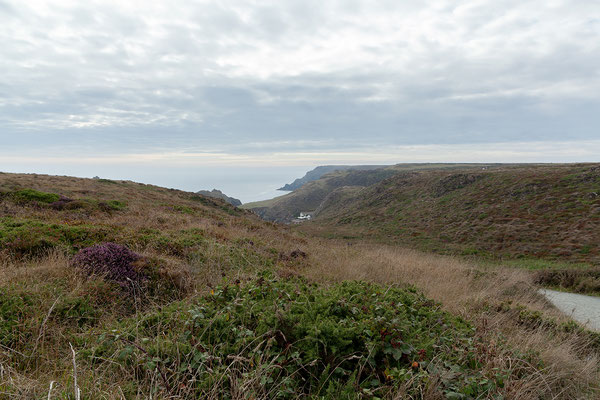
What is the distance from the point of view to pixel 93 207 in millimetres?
14117

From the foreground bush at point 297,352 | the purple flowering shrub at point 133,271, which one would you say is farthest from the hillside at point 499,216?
the purple flowering shrub at point 133,271

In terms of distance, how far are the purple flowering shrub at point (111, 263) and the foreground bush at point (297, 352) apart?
75.1 inches

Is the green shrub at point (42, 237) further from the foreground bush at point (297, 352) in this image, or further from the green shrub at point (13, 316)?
the foreground bush at point (297, 352)

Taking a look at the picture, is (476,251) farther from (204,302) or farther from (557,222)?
(204,302)

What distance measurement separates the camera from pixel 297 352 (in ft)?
9.27

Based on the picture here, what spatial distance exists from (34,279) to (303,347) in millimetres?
4542

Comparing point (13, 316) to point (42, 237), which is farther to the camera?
point (42, 237)

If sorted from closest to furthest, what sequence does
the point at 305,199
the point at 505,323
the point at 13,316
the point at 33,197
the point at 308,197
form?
the point at 13,316 → the point at 505,323 → the point at 33,197 → the point at 305,199 → the point at 308,197

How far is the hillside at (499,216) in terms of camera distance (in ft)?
72.6

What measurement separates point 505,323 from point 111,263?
727 centimetres

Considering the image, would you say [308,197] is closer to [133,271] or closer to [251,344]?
[133,271]

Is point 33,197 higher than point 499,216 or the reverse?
higher

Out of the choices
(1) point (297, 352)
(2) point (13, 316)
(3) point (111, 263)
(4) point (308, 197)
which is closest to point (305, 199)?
(4) point (308, 197)

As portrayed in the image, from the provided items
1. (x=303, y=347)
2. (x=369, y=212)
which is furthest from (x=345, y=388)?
(x=369, y=212)
